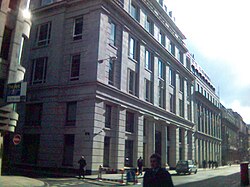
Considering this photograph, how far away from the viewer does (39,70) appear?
103ft

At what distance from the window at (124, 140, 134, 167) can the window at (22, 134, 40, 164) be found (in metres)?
9.40

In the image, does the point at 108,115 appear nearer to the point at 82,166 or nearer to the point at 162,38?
the point at 82,166

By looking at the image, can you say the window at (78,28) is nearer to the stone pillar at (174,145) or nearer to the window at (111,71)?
the window at (111,71)

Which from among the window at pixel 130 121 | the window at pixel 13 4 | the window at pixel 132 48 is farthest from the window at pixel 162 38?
the window at pixel 13 4

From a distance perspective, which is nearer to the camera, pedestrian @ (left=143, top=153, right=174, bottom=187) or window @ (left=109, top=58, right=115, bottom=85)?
pedestrian @ (left=143, top=153, right=174, bottom=187)

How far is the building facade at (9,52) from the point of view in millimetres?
18312

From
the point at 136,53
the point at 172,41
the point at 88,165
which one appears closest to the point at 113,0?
the point at 136,53

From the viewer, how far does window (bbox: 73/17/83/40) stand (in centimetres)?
2981

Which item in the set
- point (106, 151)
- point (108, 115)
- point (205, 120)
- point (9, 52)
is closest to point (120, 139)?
point (106, 151)

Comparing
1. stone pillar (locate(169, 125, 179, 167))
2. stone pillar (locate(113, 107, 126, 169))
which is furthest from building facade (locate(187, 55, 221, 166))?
stone pillar (locate(113, 107, 126, 169))

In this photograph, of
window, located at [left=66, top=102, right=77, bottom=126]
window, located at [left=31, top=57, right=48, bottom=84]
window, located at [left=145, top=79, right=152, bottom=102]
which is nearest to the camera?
window, located at [left=66, top=102, right=77, bottom=126]

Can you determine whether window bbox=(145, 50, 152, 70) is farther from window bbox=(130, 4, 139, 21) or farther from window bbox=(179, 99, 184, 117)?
window bbox=(179, 99, 184, 117)

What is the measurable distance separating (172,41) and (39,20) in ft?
75.3

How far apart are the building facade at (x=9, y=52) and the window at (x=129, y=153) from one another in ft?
50.3
